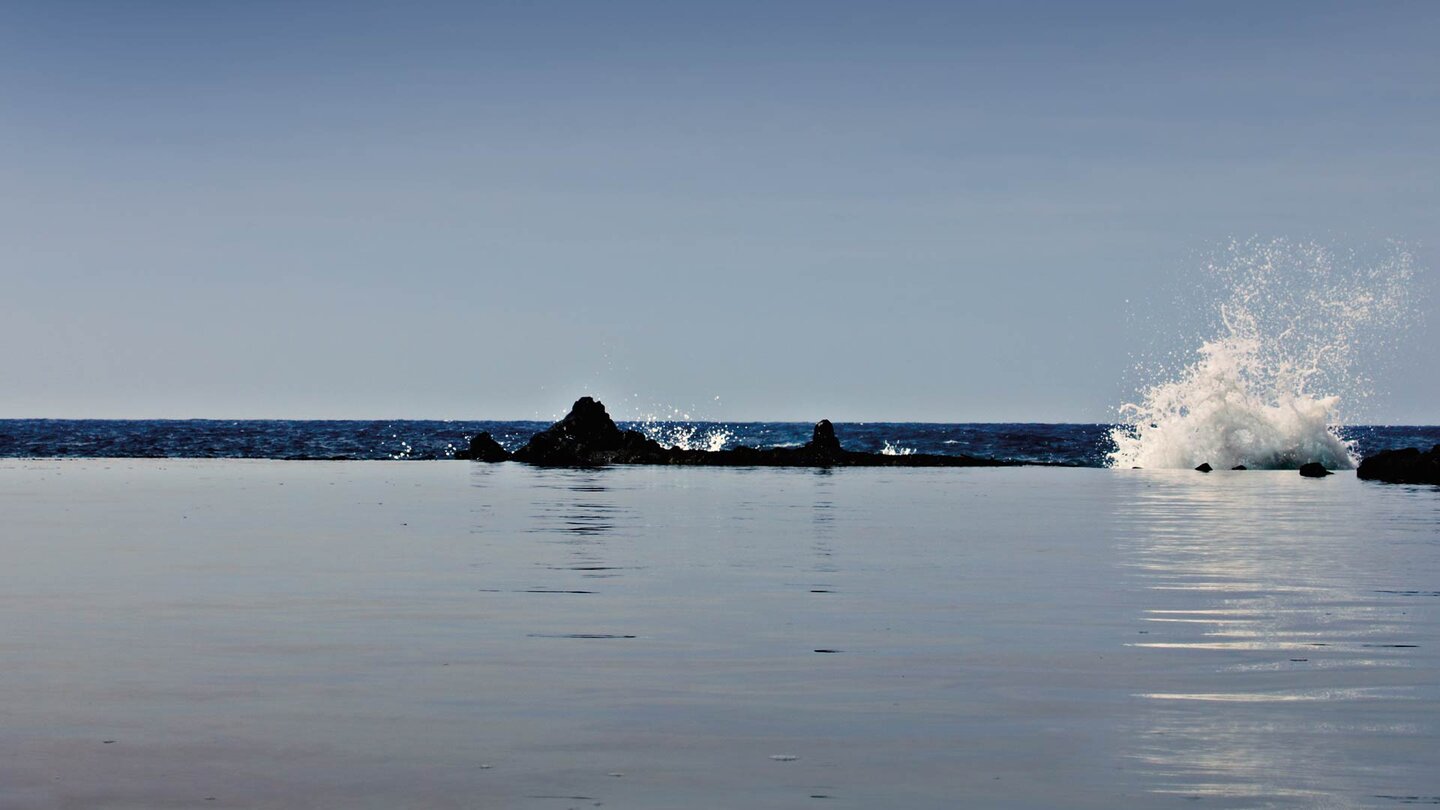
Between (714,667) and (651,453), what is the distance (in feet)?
157

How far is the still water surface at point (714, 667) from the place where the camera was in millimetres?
6930

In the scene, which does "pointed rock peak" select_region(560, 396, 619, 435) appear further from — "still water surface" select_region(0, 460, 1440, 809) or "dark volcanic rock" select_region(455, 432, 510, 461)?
"still water surface" select_region(0, 460, 1440, 809)

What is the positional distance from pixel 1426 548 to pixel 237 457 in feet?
182

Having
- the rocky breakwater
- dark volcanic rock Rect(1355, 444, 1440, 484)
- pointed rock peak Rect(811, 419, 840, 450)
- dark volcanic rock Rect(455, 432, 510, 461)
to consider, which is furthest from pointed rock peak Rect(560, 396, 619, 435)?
dark volcanic rock Rect(1355, 444, 1440, 484)

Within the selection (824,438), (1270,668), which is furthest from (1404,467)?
(1270,668)

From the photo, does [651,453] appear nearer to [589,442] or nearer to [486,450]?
[589,442]

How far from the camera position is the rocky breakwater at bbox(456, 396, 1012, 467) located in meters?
56.7

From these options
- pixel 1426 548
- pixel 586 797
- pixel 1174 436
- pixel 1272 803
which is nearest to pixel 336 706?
pixel 586 797

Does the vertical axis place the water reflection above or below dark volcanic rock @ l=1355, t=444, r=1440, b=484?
below

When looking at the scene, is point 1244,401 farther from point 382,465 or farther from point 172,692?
point 172,692

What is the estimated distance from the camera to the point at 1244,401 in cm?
6125

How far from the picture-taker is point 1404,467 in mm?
45062

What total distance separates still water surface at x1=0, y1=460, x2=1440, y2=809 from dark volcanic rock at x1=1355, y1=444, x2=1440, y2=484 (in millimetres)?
22340

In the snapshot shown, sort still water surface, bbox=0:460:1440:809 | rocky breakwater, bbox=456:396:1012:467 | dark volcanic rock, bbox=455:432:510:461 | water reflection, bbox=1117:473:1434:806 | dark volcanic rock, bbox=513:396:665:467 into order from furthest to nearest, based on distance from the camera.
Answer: dark volcanic rock, bbox=455:432:510:461 → dark volcanic rock, bbox=513:396:665:467 → rocky breakwater, bbox=456:396:1012:467 → water reflection, bbox=1117:473:1434:806 → still water surface, bbox=0:460:1440:809
